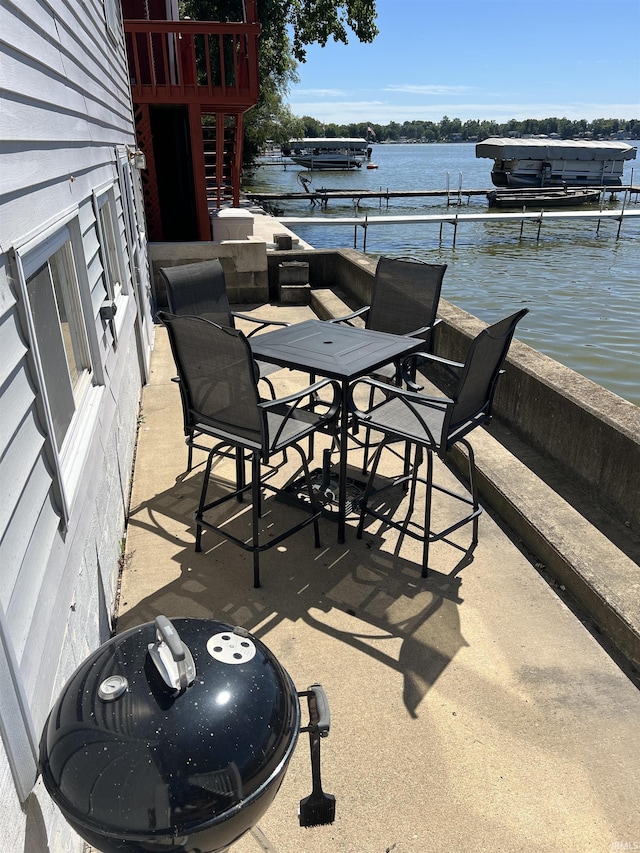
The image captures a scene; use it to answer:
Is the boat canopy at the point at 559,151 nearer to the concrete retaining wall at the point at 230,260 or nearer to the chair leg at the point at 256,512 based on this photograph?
the concrete retaining wall at the point at 230,260

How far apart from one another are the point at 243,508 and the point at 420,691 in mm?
1658

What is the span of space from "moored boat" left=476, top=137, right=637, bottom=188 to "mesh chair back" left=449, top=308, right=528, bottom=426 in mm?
38704

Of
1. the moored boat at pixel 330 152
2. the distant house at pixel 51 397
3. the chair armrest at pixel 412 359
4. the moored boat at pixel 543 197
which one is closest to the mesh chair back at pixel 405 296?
the chair armrest at pixel 412 359

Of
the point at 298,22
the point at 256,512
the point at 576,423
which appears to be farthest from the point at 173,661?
the point at 298,22

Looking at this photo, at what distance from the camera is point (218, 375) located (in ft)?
9.26

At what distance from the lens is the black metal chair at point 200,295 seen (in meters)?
4.00

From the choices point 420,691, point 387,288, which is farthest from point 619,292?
point 420,691

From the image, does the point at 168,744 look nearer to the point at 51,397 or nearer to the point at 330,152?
the point at 51,397

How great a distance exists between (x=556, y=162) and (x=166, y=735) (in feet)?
141

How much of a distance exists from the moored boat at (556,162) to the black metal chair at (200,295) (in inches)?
1486

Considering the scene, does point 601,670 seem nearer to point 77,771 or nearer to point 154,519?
point 77,771

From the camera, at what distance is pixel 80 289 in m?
2.90

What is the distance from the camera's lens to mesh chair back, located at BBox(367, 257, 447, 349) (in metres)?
4.16

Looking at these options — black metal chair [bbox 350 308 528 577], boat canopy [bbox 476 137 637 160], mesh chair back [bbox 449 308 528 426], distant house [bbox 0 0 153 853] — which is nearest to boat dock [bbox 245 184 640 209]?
boat canopy [bbox 476 137 637 160]
